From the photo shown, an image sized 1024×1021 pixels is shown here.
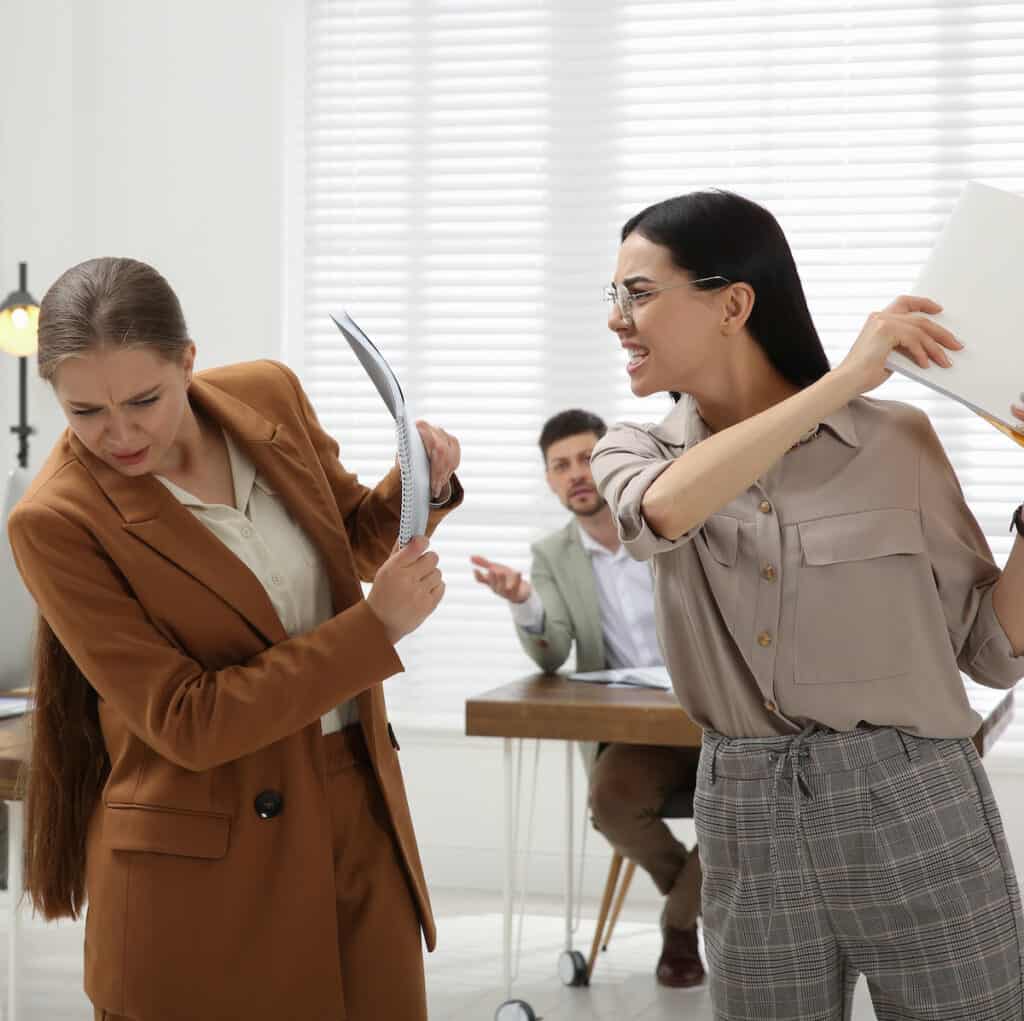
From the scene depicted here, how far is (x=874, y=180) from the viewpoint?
461cm

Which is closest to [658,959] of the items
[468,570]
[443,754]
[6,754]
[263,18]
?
[443,754]

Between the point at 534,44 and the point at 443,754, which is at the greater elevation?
the point at 534,44

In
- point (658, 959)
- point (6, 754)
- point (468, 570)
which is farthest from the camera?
point (468, 570)

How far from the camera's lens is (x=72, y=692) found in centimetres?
165

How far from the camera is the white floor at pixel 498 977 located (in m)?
3.52

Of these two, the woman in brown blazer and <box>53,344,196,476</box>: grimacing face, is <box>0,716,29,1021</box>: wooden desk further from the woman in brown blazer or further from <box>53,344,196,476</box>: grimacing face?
<box>53,344,196,476</box>: grimacing face

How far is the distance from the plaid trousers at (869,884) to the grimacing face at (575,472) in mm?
2605

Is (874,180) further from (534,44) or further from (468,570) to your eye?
(468,570)

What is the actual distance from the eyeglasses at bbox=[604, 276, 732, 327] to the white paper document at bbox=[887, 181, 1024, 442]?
→ 0.22m

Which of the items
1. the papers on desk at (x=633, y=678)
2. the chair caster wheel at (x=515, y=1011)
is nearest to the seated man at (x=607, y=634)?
the papers on desk at (x=633, y=678)

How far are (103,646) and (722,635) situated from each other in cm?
68

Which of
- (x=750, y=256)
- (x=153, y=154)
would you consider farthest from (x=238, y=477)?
(x=153, y=154)

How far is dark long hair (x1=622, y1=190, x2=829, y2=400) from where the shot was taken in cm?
144

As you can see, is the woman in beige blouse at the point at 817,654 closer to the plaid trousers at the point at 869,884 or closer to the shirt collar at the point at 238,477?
the plaid trousers at the point at 869,884
